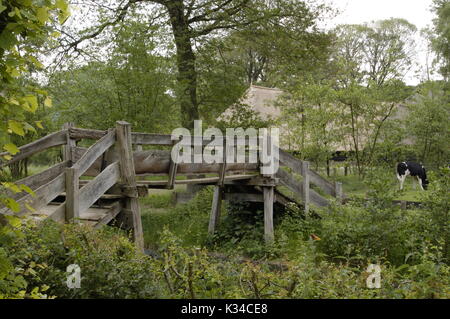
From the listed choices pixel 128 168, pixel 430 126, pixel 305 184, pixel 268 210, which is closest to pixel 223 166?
pixel 268 210

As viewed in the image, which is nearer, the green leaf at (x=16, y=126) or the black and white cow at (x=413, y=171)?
the green leaf at (x=16, y=126)

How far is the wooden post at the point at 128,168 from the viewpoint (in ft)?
20.7

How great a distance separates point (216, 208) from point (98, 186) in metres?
5.59

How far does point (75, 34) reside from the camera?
1425 cm

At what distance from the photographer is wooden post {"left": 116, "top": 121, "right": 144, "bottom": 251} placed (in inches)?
249

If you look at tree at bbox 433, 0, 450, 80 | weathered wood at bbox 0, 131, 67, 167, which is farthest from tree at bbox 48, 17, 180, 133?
tree at bbox 433, 0, 450, 80

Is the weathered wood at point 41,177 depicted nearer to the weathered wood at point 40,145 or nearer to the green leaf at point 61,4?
the weathered wood at point 40,145

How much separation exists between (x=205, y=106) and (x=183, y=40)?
2.33m

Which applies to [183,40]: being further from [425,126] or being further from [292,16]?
[425,126]

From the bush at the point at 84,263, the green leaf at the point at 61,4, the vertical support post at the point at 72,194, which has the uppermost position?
the green leaf at the point at 61,4

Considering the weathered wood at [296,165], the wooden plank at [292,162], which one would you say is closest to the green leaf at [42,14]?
the weathered wood at [296,165]

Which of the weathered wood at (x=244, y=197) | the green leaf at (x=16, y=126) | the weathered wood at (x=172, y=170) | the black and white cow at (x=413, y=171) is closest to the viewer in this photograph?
the green leaf at (x=16, y=126)

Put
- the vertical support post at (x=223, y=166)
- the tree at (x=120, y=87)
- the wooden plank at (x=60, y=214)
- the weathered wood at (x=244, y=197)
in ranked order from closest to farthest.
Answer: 1. the wooden plank at (x=60, y=214)
2. the vertical support post at (x=223, y=166)
3. the weathered wood at (x=244, y=197)
4. the tree at (x=120, y=87)

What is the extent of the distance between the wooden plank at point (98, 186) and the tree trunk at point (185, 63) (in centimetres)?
741
